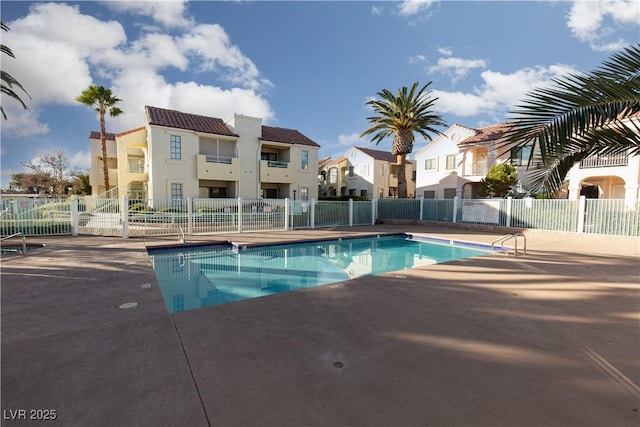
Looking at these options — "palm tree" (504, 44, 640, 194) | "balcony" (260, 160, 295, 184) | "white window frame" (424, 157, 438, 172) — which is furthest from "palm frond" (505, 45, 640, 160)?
"white window frame" (424, 157, 438, 172)

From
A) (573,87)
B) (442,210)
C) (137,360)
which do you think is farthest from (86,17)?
(442,210)

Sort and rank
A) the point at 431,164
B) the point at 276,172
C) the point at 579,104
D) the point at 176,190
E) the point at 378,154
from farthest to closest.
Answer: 1. the point at 378,154
2. the point at 431,164
3. the point at 276,172
4. the point at 176,190
5. the point at 579,104

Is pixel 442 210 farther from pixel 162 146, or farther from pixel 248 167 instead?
pixel 162 146

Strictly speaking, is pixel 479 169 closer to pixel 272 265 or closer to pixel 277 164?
pixel 277 164

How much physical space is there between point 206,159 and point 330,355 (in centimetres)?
2032

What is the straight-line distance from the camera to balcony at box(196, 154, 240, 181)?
67.8 ft

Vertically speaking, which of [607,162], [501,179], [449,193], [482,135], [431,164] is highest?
[482,135]

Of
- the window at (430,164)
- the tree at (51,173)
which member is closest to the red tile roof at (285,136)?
the window at (430,164)

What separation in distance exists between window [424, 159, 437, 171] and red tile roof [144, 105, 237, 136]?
17690mm

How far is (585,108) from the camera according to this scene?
374cm

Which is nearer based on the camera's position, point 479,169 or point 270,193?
point 479,169

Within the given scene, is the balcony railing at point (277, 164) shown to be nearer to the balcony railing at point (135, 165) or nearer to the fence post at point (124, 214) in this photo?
the balcony railing at point (135, 165)

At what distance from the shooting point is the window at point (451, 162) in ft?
83.3

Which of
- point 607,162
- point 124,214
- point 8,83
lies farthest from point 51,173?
point 607,162
